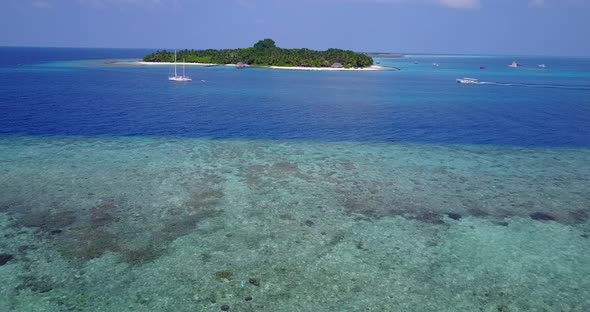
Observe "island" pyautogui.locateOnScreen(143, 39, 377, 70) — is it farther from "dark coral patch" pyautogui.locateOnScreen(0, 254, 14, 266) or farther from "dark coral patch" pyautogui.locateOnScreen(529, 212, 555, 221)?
"dark coral patch" pyautogui.locateOnScreen(0, 254, 14, 266)

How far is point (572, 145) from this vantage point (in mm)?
36969

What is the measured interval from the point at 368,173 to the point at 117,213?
617 inches

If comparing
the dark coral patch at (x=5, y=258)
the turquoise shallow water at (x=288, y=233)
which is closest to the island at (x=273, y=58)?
the turquoise shallow water at (x=288, y=233)

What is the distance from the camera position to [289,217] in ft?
64.0

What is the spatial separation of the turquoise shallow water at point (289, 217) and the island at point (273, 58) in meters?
115

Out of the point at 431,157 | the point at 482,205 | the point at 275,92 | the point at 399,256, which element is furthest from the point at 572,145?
the point at 275,92

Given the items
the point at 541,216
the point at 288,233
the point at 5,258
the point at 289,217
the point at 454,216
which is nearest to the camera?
the point at 5,258

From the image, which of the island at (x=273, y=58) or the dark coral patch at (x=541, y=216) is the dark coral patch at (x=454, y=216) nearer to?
the dark coral patch at (x=541, y=216)

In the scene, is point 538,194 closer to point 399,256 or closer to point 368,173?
point 368,173

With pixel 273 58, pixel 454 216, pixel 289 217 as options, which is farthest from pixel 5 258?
pixel 273 58

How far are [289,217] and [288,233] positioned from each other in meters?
1.85

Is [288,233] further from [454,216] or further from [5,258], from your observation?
[5,258]

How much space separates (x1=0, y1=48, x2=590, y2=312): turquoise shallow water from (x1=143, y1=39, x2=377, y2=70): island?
115 meters

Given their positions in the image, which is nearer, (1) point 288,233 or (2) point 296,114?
(1) point 288,233
